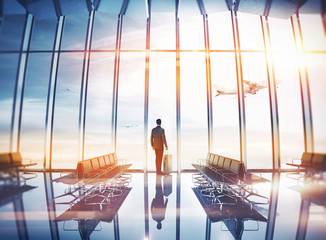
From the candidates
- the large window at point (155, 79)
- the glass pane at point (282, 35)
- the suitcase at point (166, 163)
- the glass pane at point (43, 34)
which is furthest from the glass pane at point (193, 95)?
the glass pane at point (43, 34)

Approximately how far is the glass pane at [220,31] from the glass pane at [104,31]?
10.1ft

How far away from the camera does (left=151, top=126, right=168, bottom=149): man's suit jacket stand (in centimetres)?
479

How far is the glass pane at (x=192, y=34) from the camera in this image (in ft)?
18.1

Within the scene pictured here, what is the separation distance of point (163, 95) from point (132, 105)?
3.21 feet

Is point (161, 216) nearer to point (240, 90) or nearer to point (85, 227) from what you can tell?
point (85, 227)

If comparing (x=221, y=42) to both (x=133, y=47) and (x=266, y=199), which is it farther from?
(x=266, y=199)

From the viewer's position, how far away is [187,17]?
5699 mm

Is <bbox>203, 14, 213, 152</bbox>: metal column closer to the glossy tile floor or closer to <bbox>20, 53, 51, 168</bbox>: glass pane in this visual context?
the glossy tile floor

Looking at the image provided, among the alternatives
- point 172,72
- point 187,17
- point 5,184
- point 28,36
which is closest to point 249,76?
point 172,72

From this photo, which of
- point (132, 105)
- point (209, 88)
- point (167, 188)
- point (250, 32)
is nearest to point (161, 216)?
point (167, 188)

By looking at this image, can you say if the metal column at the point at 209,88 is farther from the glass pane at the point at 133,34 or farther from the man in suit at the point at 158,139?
the glass pane at the point at 133,34

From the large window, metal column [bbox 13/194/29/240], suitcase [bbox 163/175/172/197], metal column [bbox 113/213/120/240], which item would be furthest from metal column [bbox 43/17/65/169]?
metal column [bbox 113/213/120/240]

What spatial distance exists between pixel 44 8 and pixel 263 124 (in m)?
7.22

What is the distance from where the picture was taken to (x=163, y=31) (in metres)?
5.61
